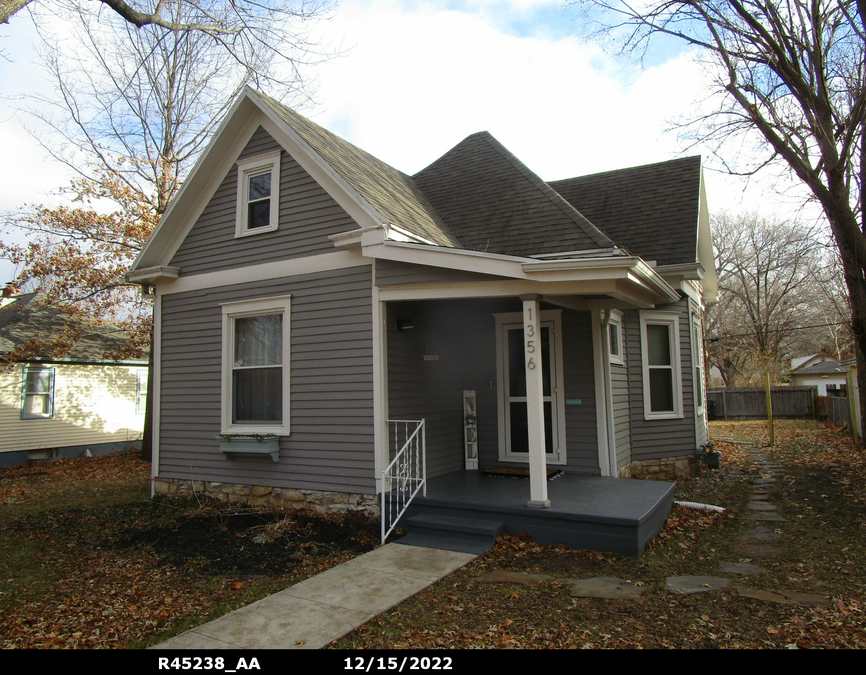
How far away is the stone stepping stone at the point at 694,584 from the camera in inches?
179

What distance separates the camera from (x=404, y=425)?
287 inches

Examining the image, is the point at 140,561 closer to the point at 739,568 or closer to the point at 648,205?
the point at 739,568

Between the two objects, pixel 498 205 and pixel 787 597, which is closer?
pixel 787 597

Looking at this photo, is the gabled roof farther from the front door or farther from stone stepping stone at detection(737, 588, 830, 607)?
stone stepping stone at detection(737, 588, 830, 607)

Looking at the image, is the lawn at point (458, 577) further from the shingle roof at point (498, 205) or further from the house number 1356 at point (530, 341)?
the shingle roof at point (498, 205)

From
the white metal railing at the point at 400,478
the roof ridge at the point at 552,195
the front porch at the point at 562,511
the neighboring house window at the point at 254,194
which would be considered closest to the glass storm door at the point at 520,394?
the front porch at the point at 562,511

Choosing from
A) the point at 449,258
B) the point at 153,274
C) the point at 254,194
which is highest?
the point at 254,194

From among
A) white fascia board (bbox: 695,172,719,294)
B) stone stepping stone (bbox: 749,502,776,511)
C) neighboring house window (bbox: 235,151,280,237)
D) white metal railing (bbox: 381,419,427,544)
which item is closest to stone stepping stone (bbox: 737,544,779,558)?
stone stepping stone (bbox: 749,502,776,511)

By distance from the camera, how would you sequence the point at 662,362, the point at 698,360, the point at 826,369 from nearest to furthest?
1. the point at 662,362
2. the point at 698,360
3. the point at 826,369

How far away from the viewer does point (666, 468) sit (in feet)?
30.8

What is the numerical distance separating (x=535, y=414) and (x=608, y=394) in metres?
2.39

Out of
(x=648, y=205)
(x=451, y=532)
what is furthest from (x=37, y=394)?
(x=648, y=205)

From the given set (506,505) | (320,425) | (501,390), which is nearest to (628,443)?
(501,390)

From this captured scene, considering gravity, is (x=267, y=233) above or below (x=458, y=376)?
above
